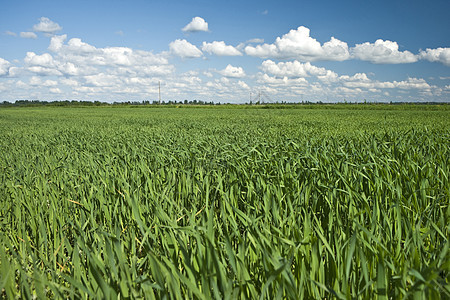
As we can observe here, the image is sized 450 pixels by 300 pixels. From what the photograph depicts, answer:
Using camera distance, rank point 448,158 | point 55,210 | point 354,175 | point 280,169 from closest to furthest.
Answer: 1. point 55,210
2. point 354,175
3. point 280,169
4. point 448,158

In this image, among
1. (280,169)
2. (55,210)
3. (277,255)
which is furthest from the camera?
(280,169)

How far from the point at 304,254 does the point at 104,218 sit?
5.60 feet

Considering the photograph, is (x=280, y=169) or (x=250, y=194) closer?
(x=250, y=194)

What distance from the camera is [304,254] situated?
1.57 meters

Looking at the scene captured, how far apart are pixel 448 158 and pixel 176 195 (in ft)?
10.7

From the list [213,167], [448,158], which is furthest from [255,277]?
[448,158]

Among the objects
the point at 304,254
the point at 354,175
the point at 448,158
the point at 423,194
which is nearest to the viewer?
the point at 304,254

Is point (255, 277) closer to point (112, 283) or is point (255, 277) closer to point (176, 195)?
point (112, 283)

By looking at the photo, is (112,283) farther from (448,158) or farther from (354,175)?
(448,158)

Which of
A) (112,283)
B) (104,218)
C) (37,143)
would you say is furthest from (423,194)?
(37,143)

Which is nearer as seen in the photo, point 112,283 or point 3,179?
point 112,283

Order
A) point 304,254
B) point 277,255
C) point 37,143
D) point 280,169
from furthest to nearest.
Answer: point 37,143 → point 280,169 → point 304,254 → point 277,255

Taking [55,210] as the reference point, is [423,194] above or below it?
above

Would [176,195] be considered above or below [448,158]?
below
